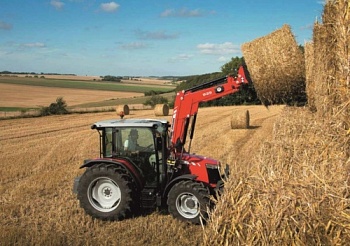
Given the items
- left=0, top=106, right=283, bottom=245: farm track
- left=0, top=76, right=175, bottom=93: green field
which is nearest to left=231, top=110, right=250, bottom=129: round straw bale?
left=0, top=106, right=283, bottom=245: farm track

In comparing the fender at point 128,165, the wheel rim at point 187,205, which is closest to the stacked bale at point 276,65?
the wheel rim at point 187,205

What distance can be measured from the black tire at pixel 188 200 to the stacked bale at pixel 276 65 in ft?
6.69

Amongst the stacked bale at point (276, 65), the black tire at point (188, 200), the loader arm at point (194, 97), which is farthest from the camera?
the stacked bale at point (276, 65)

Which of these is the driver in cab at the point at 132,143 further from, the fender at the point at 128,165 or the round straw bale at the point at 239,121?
the round straw bale at the point at 239,121

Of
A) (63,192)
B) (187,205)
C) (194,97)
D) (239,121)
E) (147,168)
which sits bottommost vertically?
(63,192)

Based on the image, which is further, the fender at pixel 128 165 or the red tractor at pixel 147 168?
the fender at pixel 128 165

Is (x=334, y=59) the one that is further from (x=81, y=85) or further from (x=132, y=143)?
(x=81, y=85)

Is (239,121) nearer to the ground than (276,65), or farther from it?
nearer to the ground

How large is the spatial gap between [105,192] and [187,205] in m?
1.38

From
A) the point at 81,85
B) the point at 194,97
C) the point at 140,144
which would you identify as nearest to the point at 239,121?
the point at 194,97

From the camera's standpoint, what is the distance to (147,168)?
6496mm

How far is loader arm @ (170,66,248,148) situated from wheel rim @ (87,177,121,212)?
122 centimetres

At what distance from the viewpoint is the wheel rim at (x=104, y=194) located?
21.0ft

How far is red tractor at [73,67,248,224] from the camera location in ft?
20.4
